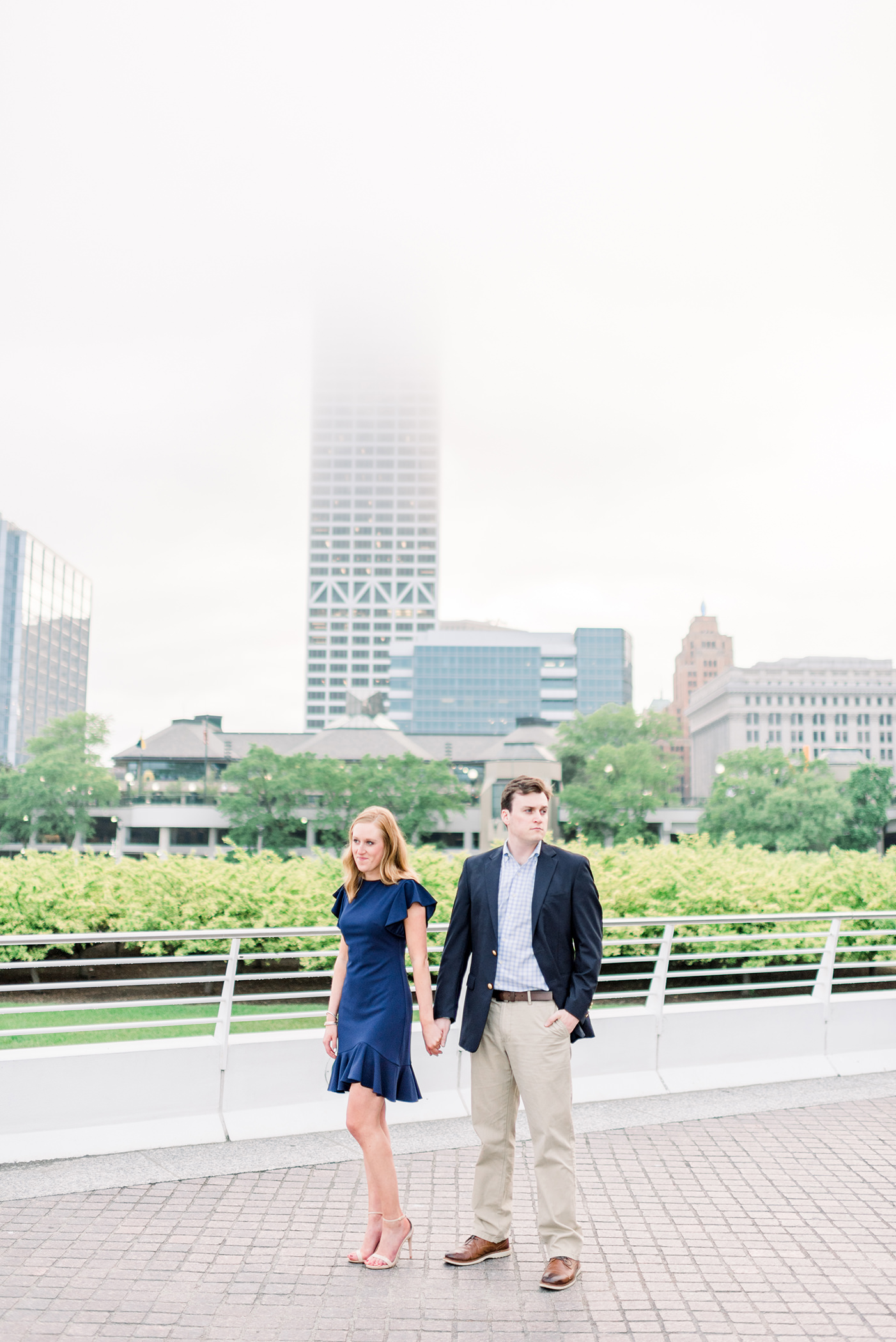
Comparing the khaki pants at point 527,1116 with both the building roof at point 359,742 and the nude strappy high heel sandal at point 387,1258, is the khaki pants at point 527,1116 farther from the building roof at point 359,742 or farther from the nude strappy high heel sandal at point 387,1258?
the building roof at point 359,742

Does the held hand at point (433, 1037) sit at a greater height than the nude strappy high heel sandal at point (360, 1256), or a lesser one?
greater

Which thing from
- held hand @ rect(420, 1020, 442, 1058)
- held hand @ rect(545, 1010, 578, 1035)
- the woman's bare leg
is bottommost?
the woman's bare leg

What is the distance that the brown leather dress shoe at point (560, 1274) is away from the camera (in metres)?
4.21

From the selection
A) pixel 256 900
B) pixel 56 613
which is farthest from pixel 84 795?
pixel 56 613

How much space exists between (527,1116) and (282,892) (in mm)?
8484

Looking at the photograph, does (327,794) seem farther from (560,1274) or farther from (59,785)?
(560,1274)

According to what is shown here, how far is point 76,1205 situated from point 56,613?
206605 mm

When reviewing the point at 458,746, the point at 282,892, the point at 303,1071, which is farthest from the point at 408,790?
the point at 303,1071

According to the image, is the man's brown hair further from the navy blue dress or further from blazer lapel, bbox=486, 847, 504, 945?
the navy blue dress

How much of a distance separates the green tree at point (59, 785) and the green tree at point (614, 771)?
37318 mm

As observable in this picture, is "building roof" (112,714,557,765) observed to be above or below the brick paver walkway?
above

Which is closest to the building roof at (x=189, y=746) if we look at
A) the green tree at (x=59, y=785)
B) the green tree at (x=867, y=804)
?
the green tree at (x=59, y=785)

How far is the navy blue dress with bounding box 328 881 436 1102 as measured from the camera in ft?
14.5

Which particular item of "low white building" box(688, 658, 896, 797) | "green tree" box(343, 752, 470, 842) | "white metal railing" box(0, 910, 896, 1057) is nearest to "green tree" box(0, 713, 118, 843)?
"green tree" box(343, 752, 470, 842)
